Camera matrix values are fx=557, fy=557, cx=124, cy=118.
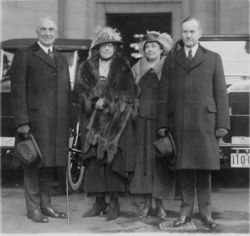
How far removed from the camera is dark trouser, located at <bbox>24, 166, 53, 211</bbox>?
5391 millimetres

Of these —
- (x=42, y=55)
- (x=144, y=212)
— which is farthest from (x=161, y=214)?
(x=42, y=55)

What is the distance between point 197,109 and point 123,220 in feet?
4.35

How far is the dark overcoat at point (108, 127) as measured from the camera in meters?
5.43

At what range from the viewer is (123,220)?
214 inches

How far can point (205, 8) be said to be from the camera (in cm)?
1112

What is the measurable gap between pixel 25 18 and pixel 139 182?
6538 mm

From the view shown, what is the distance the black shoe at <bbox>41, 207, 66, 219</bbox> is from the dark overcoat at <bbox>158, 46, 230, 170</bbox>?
1.28m

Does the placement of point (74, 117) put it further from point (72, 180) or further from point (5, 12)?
point (5, 12)

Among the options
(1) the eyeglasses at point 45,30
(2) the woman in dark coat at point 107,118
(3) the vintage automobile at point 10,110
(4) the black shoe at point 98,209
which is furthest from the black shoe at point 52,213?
(1) the eyeglasses at point 45,30

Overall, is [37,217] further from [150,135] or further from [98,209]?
[150,135]

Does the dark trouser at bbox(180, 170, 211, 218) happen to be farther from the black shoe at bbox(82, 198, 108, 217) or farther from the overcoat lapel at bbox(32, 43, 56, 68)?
the overcoat lapel at bbox(32, 43, 56, 68)

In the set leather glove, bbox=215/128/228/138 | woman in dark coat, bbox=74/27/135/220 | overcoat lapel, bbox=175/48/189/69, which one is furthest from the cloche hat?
leather glove, bbox=215/128/228/138

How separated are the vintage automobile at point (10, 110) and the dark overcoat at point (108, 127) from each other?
3.25 ft

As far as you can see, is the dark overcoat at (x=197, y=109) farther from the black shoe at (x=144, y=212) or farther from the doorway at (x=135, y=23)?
the doorway at (x=135, y=23)
